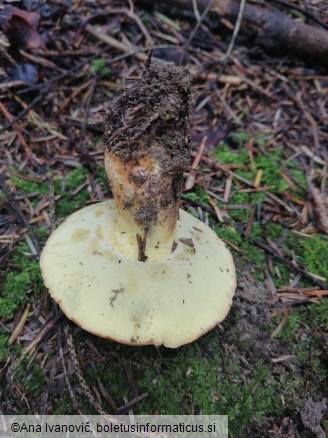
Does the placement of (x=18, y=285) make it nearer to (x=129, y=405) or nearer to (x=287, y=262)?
(x=129, y=405)

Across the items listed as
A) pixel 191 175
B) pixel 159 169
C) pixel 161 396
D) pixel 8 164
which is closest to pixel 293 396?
pixel 161 396

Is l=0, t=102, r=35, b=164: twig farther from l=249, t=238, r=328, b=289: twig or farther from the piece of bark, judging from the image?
the piece of bark

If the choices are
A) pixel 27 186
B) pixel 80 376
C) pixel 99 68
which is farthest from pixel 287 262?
pixel 99 68

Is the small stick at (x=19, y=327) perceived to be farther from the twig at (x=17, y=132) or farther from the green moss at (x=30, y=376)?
the twig at (x=17, y=132)

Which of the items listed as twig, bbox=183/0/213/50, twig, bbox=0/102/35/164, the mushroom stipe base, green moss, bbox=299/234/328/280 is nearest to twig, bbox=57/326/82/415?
the mushroom stipe base

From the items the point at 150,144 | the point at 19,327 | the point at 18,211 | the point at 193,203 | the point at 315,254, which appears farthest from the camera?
the point at 193,203

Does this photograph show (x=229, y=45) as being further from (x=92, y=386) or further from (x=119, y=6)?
(x=92, y=386)

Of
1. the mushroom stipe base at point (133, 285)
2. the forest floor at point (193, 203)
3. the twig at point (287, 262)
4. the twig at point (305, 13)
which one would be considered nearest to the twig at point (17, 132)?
the forest floor at point (193, 203)
